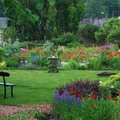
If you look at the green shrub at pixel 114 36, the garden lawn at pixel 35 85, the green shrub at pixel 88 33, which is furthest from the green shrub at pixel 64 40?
the garden lawn at pixel 35 85

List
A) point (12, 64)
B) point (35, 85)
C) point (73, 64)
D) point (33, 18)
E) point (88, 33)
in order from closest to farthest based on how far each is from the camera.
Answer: point (33, 18) → point (35, 85) → point (73, 64) → point (12, 64) → point (88, 33)

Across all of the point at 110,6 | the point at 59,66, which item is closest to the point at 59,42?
the point at 59,66

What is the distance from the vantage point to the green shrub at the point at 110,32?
40666mm

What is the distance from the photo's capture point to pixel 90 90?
519 inches

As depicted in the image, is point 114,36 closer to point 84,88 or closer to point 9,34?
point 9,34

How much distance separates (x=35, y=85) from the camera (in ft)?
62.9

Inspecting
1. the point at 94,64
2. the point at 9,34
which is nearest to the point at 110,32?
the point at 9,34

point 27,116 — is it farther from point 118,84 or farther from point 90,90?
point 118,84

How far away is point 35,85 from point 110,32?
2328cm

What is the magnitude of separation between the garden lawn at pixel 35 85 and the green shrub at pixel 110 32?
16277mm

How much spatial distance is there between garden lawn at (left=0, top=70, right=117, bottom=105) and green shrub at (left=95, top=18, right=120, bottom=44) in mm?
16277

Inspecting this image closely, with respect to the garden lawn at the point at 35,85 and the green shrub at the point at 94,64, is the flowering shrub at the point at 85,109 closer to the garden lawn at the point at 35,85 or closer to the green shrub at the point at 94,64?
the garden lawn at the point at 35,85

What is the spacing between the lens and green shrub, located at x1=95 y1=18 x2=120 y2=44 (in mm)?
40666

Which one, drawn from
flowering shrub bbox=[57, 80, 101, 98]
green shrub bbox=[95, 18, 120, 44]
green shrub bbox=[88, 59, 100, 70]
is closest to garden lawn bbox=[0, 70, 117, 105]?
flowering shrub bbox=[57, 80, 101, 98]
